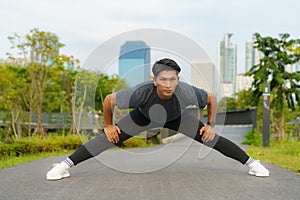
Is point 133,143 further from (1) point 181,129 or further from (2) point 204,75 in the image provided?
(1) point 181,129

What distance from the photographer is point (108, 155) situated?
5.49 metres

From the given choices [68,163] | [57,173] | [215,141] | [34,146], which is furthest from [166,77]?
[34,146]

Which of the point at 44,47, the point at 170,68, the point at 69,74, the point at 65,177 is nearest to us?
the point at 170,68

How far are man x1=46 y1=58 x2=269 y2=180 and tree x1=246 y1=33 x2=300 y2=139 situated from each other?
8395 mm

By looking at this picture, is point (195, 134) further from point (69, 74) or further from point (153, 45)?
point (69, 74)

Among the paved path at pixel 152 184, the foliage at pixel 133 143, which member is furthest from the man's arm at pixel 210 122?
the foliage at pixel 133 143

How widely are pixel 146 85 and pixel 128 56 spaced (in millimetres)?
887

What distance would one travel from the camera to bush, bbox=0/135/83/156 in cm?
673

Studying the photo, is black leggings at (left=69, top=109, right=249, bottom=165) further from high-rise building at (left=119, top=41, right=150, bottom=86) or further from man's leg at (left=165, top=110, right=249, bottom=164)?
high-rise building at (left=119, top=41, right=150, bottom=86)

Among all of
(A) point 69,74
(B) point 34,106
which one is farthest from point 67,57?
(B) point 34,106

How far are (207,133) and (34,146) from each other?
4572 mm

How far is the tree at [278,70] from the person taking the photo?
12.1 m

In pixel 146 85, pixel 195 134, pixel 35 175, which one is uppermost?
pixel 146 85

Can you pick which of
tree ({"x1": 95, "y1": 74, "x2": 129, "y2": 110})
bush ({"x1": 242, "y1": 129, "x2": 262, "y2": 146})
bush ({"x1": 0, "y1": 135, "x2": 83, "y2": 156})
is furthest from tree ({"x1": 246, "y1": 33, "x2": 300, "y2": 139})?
tree ({"x1": 95, "y1": 74, "x2": 129, "y2": 110})
